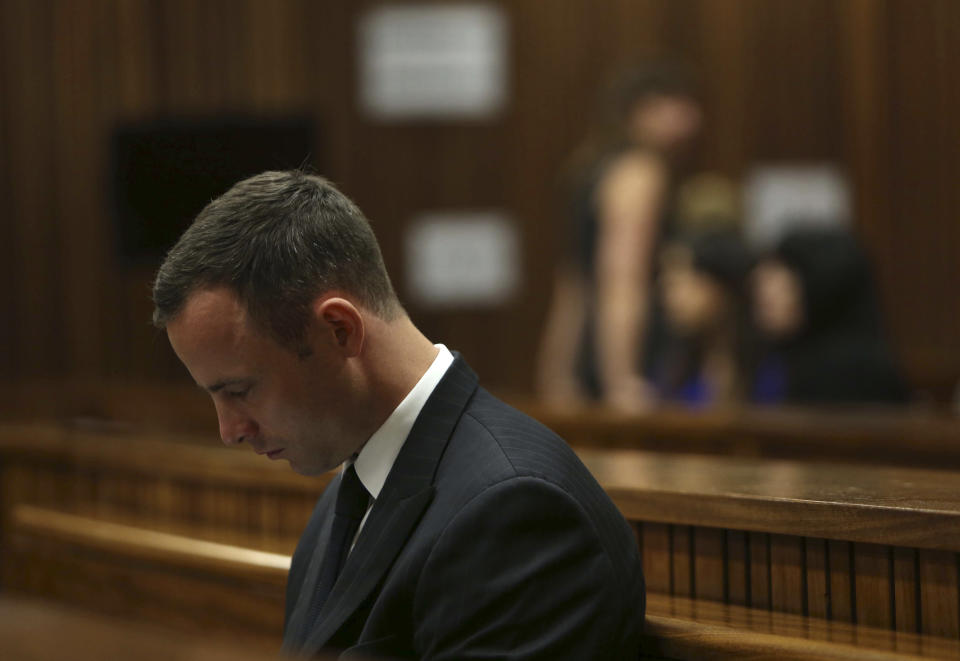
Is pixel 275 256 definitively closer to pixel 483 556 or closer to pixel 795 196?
pixel 483 556

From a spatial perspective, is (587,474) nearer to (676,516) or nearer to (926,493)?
(676,516)

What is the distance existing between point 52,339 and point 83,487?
2781 millimetres

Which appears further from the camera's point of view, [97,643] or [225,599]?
[225,599]

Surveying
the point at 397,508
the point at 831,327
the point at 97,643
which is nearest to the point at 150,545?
the point at 397,508

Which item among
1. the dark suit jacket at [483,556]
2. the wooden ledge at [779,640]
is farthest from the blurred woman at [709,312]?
the dark suit jacket at [483,556]

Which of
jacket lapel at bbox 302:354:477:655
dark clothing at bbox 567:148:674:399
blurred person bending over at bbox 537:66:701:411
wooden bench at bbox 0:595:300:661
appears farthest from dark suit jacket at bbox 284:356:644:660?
dark clothing at bbox 567:148:674:399

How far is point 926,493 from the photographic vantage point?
1222mm

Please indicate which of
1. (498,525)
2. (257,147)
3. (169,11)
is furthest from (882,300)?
(498,525)

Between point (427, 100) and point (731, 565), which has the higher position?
point (427, 100)

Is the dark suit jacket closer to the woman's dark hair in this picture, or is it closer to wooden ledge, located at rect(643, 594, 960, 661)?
wooden ledge, located at rect(643, 594, 960, 661)

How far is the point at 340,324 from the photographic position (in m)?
1.11

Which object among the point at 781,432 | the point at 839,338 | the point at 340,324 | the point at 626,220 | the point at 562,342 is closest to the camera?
the point at 340,324

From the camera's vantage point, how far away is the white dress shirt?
1143 millimetres

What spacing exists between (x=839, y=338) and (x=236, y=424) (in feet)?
7.27
